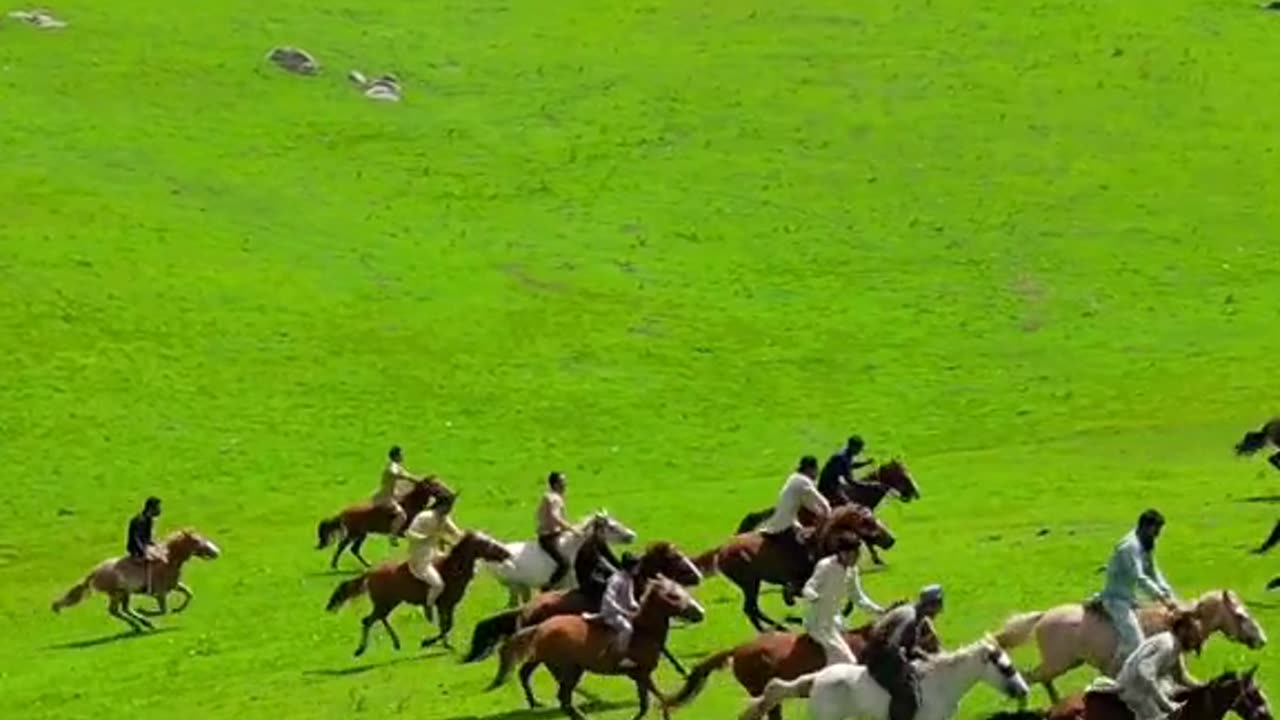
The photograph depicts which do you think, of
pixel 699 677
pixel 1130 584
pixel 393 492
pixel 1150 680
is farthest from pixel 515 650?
pixel 393 492

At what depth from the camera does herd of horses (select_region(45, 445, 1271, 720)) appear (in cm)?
2578

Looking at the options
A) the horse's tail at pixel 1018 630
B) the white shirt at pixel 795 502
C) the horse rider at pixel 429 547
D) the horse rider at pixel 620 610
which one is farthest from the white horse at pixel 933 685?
the horse rider at pixel 429 547

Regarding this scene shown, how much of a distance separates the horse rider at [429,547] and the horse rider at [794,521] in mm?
5163

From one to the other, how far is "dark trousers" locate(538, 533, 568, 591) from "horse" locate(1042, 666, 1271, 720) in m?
14.7

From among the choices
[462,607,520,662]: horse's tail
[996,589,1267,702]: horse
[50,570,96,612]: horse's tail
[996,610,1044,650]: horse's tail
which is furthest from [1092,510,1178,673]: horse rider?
[50,570,96,612]: horse's tail

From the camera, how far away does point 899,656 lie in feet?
84.2

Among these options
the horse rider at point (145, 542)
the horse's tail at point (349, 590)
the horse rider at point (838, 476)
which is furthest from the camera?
the horse rider at point (145, 542)

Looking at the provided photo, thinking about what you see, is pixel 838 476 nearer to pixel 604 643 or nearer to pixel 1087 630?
pixel 604 643

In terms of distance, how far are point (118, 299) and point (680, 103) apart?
29.7m

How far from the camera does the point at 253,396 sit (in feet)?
217

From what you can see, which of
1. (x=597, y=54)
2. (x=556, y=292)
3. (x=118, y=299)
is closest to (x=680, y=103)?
(x=597, y=54)

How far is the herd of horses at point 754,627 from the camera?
1015 inches

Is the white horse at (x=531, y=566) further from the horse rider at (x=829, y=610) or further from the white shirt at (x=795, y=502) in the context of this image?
the horse rider at (x=829, y=610)

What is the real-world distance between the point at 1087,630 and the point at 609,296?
47.2 m
